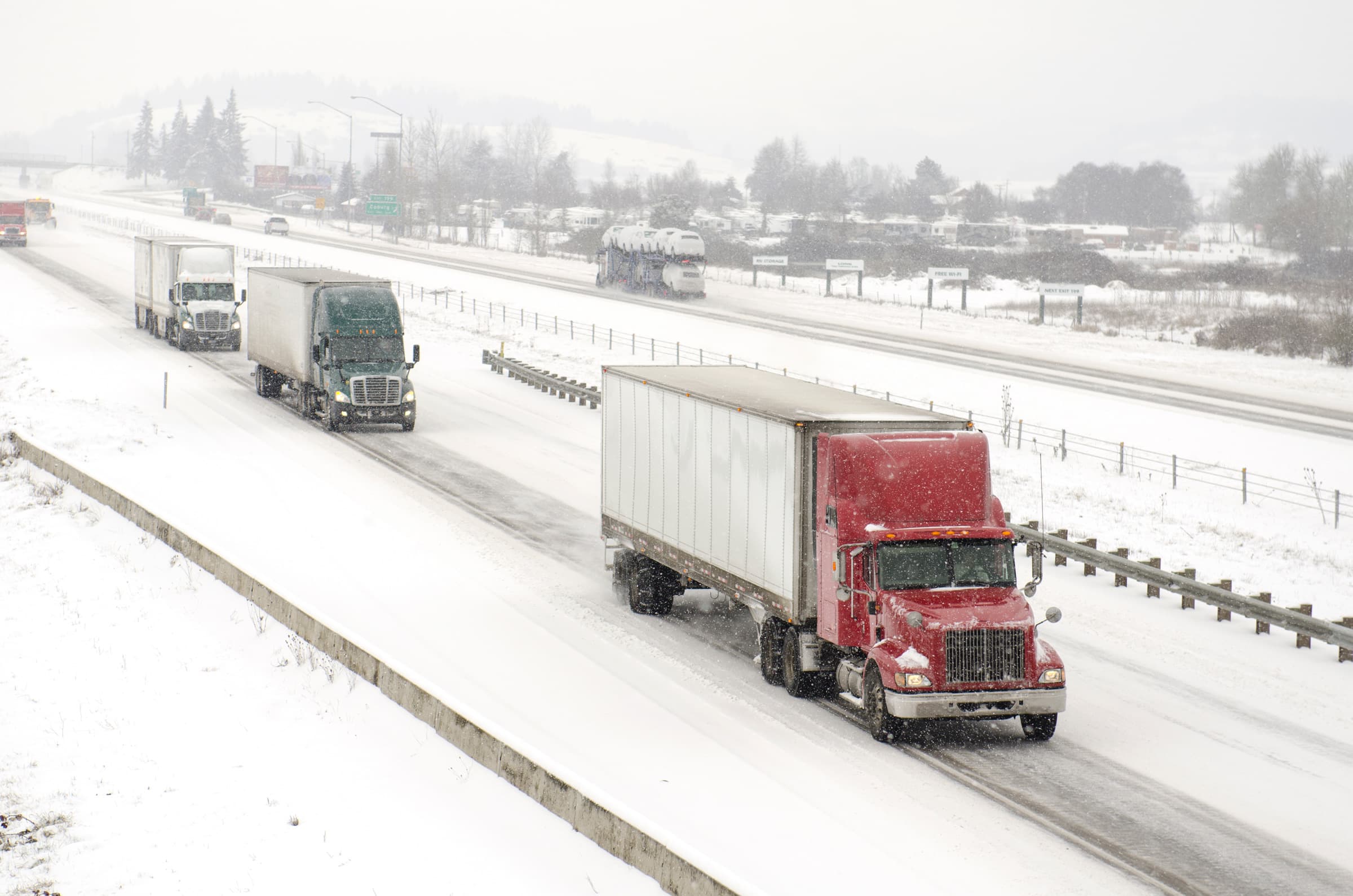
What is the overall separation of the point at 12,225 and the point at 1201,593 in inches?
3742

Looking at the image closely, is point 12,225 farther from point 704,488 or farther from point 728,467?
point 728,467

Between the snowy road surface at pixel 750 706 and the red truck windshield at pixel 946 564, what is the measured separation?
1729mm

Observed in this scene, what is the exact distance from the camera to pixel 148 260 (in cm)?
5412

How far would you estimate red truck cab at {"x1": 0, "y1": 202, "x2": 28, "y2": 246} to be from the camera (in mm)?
97938

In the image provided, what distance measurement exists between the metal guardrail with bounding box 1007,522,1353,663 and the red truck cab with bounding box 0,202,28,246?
90.5 metres

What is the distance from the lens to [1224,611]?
2078cm

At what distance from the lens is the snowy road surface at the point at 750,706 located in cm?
1288

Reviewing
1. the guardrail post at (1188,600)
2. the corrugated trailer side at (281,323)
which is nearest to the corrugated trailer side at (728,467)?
the guardrail post at (1188,600)

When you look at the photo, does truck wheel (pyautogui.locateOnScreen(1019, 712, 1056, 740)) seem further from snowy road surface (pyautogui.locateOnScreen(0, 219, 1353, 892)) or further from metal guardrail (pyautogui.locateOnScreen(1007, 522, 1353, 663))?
metal guardrail (pyautogui.locateOnScreen(1007, 522, 1353, 663))

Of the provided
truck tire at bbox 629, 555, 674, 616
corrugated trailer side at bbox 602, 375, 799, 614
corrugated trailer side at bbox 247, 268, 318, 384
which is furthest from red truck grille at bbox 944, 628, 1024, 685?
corrugated trailer side at bbox 247, 268, 318, 384

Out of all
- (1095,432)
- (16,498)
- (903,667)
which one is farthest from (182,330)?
(903,667)

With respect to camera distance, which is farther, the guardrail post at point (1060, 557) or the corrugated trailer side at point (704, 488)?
the guardrail post at point (1060, 557)

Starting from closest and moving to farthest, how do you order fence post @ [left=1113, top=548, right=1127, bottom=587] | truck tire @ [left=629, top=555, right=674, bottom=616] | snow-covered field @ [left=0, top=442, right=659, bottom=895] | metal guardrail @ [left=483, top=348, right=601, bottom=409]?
snow-covered field @ [left=0, top=442, right=659, bottom=895] < truck tire @ [left=629, top=555, right=674, bottom=616] < fence post @ [left=1113, top=548, right=1127, bottom=587] < metal guardrail @ [left=483, top=348, right=601, bottom=409]

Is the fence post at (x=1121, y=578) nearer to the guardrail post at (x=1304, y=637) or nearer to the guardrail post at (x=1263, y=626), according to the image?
the guardrail post at (x=1263, y=626)
